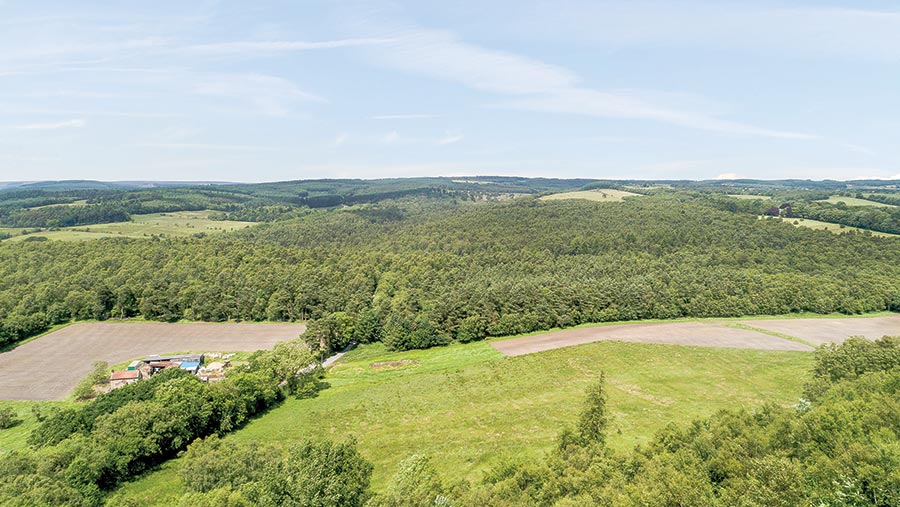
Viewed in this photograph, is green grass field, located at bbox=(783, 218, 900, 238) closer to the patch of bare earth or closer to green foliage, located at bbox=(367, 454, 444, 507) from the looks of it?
the patch of bare earth

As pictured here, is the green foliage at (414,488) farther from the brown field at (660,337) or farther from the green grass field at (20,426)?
the brown field at (660,337)

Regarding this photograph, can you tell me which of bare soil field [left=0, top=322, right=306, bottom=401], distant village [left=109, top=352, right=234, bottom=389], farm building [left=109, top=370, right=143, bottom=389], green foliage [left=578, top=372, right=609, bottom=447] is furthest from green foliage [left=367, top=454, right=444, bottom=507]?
bare soil field [left=0, top=322, right=306, bottom=401]

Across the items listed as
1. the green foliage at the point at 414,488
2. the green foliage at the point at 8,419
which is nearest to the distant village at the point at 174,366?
the green foliage at the point at 8,419

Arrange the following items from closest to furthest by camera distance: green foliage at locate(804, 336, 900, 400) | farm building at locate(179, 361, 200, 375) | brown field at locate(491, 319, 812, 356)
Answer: green foliage at locate(804, 336, 900, 400), farm building at locate(179, 361, 200, 375), brown field at locate(491, 319, 812, 356)

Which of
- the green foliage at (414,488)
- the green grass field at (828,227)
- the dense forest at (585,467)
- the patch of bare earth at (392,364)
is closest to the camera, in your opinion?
the dense forest at (585,467)

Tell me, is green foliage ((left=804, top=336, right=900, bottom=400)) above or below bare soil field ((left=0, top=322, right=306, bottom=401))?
above

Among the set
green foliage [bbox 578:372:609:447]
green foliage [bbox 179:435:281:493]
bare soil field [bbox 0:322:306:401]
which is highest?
green foliage [bbox 578:372:609:447]

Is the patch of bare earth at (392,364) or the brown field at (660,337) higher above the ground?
the brown field at (660,337)
